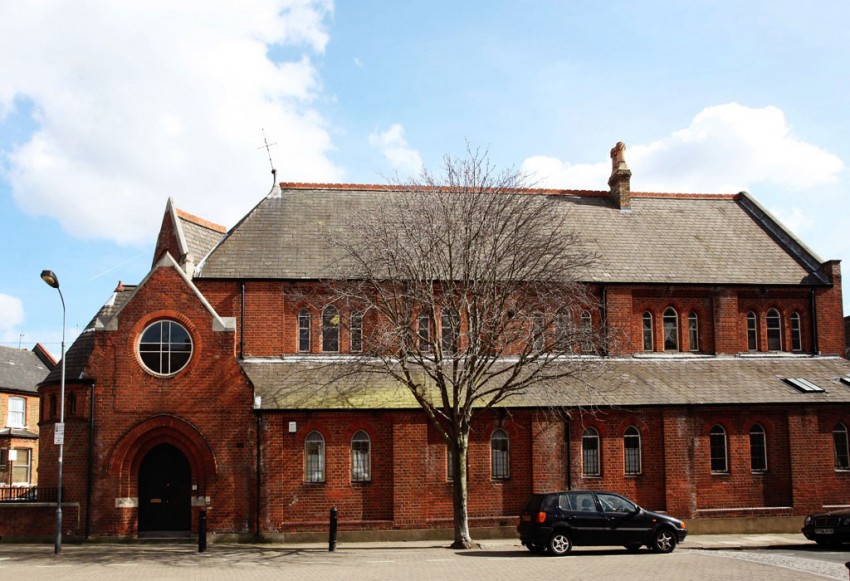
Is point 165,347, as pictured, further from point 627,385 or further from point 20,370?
point 20,370

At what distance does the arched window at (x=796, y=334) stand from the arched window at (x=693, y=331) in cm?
378

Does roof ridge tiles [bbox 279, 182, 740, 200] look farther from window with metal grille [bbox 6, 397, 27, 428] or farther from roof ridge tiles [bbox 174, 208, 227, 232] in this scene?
window with metal grille [bbox 6, 397, 27, 428]

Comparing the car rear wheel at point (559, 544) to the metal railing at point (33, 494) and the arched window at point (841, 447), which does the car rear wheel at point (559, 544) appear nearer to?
the arched window at point (841, 447)

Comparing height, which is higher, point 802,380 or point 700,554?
point 802,380

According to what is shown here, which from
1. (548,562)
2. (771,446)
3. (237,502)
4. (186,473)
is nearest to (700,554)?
(548,562)

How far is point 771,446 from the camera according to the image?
92.0 feet

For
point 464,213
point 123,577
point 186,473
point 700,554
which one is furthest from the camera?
point 186,473

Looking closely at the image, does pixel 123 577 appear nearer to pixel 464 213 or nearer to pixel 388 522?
pixel 388 522

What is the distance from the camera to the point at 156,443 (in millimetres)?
25062

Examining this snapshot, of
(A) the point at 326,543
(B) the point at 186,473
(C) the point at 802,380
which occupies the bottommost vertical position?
(A) the point at 326,543

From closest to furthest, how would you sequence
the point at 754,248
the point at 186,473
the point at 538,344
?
the point at 186,473, the point at 538,344, the point at 754,248

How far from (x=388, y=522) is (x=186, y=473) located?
6341 millimetres

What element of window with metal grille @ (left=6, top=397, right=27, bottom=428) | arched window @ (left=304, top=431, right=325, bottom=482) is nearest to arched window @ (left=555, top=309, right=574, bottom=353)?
arched window @ (left=304, top=431, right=325, bottom=482)

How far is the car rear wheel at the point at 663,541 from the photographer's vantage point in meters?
21.4
